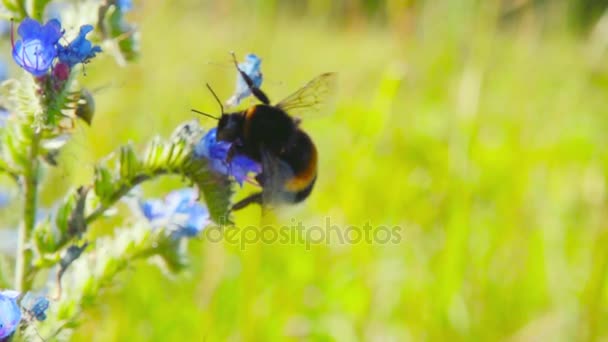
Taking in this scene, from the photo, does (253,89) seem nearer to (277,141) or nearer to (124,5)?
(277,141)

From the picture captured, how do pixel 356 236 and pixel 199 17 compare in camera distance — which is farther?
pixel 199 17

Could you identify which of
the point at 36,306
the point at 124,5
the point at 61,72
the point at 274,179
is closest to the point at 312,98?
the point at 274,179

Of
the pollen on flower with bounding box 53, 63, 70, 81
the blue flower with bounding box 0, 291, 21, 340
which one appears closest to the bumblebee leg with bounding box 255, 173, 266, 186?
the pollen on flower with bounding box 53, 63, 70, 81

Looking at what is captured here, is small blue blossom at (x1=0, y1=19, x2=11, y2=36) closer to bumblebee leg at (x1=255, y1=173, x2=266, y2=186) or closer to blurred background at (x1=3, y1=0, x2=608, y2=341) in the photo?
blurred background at (x1=3, y1=0, x2=608, y2=341)

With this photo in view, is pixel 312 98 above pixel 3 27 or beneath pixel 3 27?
beneath

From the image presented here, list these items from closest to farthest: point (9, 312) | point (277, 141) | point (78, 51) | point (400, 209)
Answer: point (9, 312), point (78, 51), point (277, 141), point (400, 209)

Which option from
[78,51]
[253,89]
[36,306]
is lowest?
[36,306]

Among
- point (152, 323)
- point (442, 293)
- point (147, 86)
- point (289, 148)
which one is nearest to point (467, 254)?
point (442, 293)

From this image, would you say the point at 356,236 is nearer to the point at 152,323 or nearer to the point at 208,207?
the point at 152,323
